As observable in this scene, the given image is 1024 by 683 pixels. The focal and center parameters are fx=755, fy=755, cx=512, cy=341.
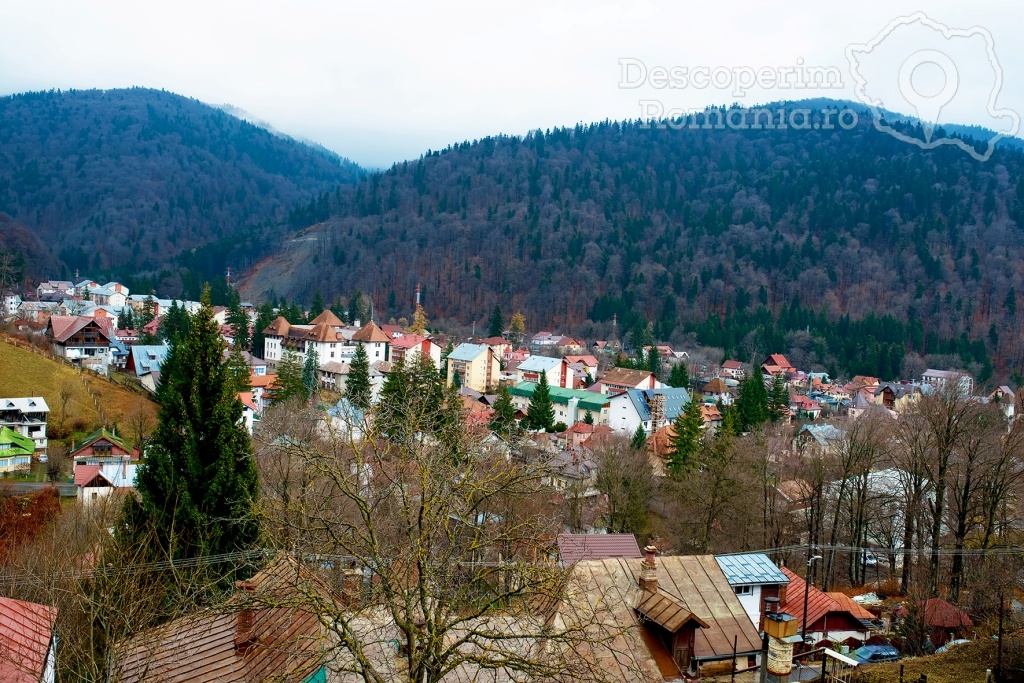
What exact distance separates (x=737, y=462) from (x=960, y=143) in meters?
143

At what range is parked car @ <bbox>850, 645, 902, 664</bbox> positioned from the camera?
15117mm

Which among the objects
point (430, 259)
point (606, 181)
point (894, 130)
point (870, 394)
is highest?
point (894, 130)

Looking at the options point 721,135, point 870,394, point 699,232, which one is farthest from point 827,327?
point 721,135

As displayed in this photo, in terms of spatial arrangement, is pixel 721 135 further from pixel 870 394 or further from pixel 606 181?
pixel 870 394

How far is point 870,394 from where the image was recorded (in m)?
69.8

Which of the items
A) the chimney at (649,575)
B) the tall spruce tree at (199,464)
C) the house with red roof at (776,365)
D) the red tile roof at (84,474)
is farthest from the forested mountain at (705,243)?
the chimney at (649,575)

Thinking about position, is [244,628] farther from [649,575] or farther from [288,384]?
[288,384]

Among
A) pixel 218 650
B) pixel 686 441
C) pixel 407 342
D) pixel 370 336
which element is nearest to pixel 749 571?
pixel 218 650

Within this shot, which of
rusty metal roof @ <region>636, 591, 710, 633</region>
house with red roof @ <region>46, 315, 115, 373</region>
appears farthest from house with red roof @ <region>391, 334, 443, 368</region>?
rusty metal roof @ <region>636, 591, 710, 633</region>

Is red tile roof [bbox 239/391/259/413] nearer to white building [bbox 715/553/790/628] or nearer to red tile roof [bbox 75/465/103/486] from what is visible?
red tile roof [bbox 75/465/103/486]

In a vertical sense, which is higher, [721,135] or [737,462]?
[721,135]

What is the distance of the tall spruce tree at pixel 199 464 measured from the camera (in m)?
14.0

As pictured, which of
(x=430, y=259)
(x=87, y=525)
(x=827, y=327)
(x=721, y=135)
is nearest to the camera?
(x=87, y=525)

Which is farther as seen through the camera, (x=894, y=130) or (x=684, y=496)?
(x=894, y=130)
